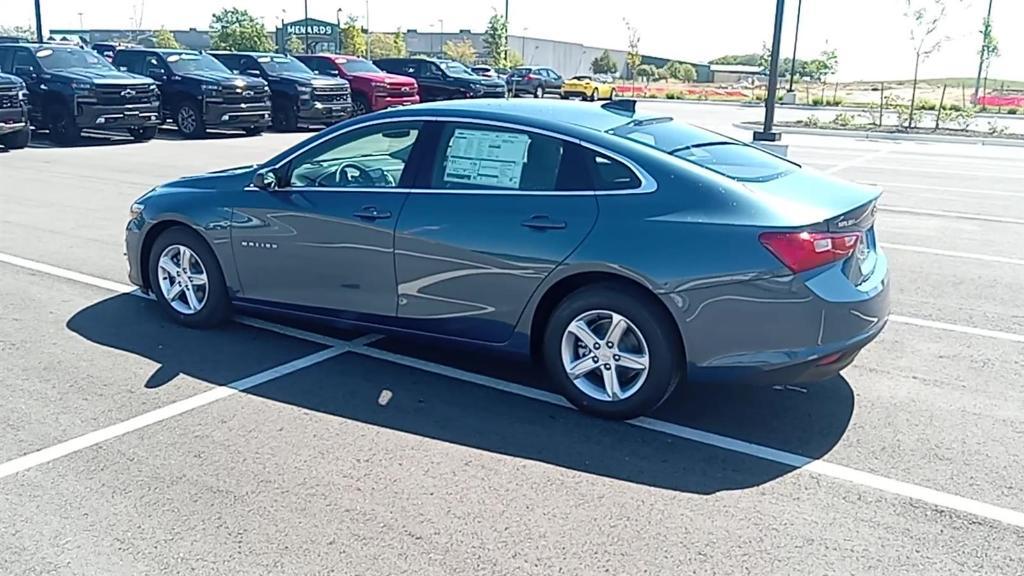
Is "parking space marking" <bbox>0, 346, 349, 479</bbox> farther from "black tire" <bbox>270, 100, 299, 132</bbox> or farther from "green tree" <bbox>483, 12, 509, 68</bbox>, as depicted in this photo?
"green tree" <bbox>483, 12, 509, 68</bbox>

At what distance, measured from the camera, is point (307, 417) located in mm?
4590

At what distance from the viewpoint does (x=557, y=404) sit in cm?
478

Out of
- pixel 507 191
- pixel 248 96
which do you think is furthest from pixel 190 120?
pixel 507 191

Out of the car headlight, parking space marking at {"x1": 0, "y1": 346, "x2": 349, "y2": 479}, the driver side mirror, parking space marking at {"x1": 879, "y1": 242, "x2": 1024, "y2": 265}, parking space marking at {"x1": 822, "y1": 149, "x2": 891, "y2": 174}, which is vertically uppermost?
the car headlight

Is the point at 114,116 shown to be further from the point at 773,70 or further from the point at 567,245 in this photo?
the point at 567,245

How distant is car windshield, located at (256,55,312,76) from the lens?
22328 mm

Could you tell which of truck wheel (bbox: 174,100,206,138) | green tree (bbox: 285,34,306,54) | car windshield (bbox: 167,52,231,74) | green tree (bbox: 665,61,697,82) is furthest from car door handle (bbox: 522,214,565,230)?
green tree (bbox: 665,61,697,82)

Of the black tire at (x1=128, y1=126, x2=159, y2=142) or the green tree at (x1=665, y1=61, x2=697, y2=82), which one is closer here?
the black tire at (x1=128, y1=126, x2=159, y2=142)

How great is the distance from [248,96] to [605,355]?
17264mm

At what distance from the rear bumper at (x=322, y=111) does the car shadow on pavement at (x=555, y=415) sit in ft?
55.7

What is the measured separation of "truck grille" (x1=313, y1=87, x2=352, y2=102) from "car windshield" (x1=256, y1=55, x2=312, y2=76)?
92 cm

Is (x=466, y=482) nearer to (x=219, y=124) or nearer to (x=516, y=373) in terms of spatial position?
(x=516, y=373)

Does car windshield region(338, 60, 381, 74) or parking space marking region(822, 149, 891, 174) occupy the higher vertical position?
car windshield region(338, 60, 381, 74)

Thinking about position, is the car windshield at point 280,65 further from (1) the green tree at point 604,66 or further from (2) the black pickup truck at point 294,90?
(1) the green tree at point 604,66
